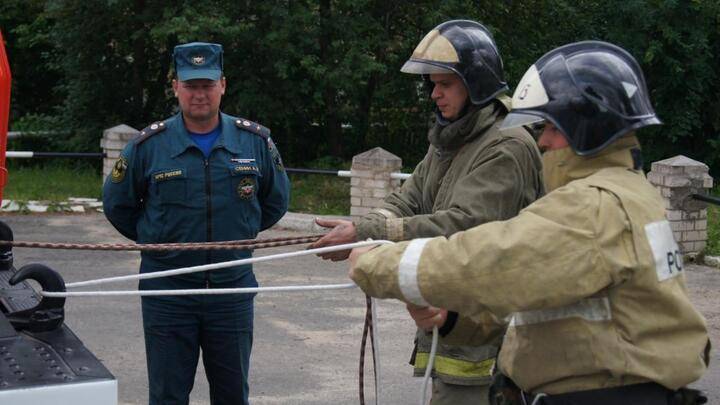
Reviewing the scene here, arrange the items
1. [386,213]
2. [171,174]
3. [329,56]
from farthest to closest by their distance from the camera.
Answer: [329,56], [171,174], [386,213]

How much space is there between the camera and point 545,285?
2.77 meters

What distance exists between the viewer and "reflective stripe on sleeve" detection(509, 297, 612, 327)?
2893mm

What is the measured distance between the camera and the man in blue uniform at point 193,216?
5.04m

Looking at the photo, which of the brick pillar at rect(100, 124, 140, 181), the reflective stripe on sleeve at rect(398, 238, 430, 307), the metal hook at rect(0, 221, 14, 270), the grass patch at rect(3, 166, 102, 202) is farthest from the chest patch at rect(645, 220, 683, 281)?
the brick pillar at rect(100, 124, 140, 181)

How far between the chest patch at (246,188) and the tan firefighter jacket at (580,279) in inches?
84.2

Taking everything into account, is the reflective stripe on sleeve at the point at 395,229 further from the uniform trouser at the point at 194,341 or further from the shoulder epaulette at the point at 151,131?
the shoulder epaulette at the point at 151,131

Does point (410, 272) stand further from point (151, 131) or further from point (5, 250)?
point (151, 131)

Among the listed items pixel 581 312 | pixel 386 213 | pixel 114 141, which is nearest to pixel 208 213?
pixel 386 213

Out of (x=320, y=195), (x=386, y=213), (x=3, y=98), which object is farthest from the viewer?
(x=320, y=195)

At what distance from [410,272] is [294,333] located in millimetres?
5444

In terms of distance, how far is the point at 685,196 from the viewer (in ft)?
36.3

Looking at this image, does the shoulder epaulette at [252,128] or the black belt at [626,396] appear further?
the shoulder epaulette at [252,128]

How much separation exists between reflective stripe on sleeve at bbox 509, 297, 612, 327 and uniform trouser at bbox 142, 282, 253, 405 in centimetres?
229

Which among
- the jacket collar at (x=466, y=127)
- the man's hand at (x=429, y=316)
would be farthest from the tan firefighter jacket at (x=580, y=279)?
the jacket collar at (x=466, y=127)
